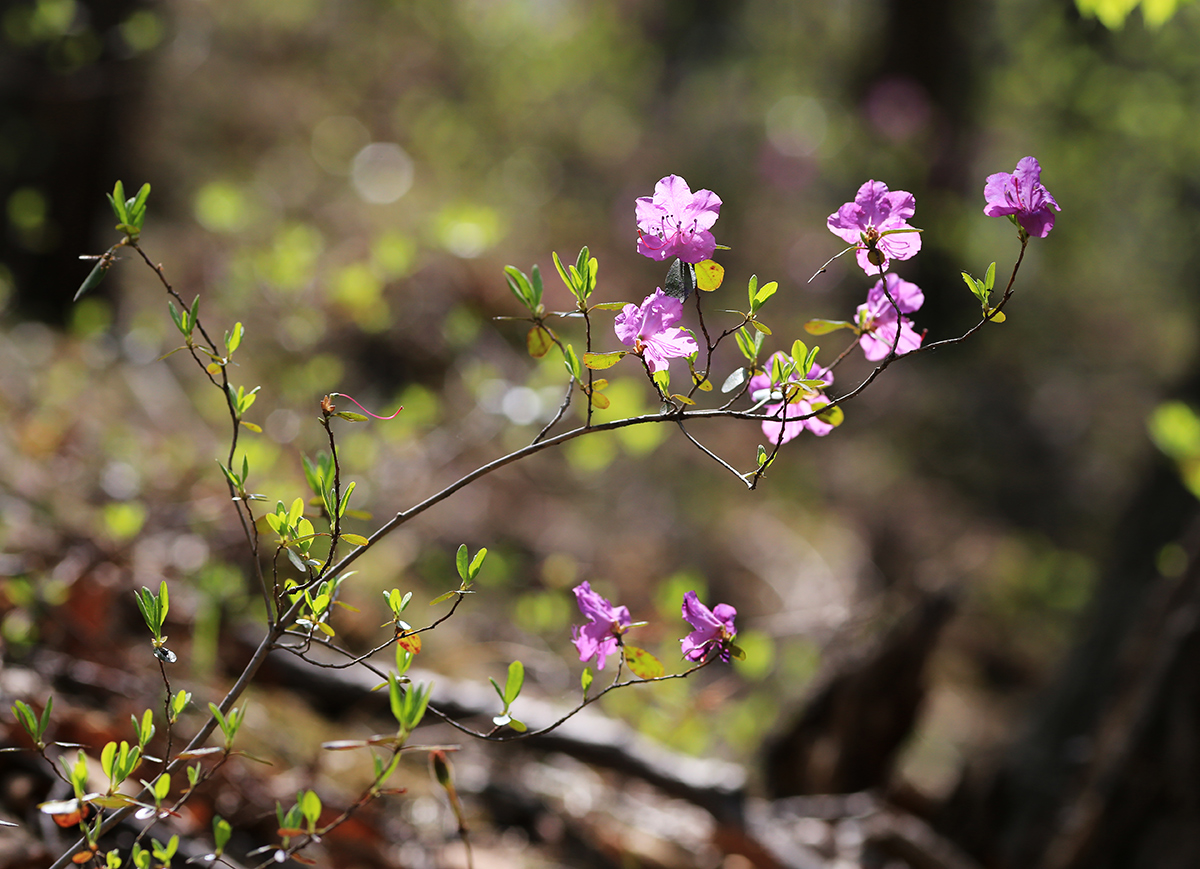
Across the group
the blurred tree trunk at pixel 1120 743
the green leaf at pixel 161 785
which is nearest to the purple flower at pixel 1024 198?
the green leaf at pixel 161 785

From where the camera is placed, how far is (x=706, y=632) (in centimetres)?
102

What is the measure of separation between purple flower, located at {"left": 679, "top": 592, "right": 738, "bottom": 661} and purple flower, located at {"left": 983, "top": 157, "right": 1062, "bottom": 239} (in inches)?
21.8

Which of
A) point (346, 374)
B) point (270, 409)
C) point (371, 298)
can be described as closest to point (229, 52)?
point (346, 374)

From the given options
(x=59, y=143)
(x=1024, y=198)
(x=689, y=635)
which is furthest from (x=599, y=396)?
(x=59, y=143)

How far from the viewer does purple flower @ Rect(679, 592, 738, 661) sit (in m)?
1.01

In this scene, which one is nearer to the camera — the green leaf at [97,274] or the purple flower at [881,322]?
the green leaf at [97,274]

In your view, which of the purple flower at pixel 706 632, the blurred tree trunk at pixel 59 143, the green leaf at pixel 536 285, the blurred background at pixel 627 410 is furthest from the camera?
the blurred tree trunk at pixel 59 143

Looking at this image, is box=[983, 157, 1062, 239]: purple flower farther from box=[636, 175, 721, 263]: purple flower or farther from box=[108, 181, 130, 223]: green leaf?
box=[108, 181, 130, 223]: green leaf

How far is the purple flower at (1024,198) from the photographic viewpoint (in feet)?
3.01

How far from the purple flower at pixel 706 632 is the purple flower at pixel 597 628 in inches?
3.1

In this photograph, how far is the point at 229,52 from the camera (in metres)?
7.49


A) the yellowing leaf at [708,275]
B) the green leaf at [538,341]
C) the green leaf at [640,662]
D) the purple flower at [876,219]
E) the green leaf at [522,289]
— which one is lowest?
the green leaf at [640,662]

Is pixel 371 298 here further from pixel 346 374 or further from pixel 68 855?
pixel 68 855

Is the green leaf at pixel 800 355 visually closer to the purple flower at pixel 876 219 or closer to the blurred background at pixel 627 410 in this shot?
the purple flower at pixel 876 219
